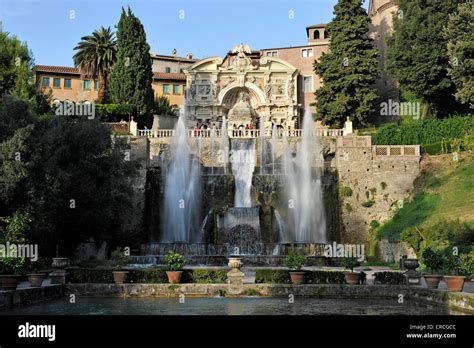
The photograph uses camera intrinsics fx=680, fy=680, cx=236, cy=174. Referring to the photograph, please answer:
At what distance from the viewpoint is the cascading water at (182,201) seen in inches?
1566

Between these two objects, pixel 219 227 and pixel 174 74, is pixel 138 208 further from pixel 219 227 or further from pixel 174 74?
pixel 174 74

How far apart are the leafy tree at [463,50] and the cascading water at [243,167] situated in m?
13.3

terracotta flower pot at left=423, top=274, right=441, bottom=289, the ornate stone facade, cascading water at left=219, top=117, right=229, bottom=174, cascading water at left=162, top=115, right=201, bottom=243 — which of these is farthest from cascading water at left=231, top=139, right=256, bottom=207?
terracotta flower pot at left=423, top=274, right=441, bottom=289

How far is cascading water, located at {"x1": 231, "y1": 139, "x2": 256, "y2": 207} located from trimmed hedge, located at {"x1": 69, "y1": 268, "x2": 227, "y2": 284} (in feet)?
59.2

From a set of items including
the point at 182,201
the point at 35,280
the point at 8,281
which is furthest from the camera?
the point at 182,201

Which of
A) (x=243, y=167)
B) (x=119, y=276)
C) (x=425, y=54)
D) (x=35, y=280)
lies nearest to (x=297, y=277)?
(x=119, y=276)

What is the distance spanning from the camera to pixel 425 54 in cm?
4444

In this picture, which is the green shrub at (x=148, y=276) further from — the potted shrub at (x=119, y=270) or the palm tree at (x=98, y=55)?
the palm tree at (x=98, y=55)

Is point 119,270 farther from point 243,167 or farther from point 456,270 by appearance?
point 243,167

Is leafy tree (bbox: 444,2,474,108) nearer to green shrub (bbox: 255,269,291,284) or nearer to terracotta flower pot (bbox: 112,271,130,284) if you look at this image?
green shrub (bbox: 255,269,291,284)

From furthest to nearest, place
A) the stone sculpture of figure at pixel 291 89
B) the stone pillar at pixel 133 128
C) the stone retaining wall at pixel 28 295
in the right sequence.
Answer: the stone sculpture of figure at pixel 291 89 < the stone pillar at pixel 133 128 < the stone retaining wall at pixel 28 295

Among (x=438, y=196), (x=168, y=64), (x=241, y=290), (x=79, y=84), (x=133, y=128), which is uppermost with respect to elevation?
(x=168, y=64)

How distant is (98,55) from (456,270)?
4140 cm

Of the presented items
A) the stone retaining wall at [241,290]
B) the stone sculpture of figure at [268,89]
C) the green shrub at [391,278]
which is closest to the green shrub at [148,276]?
the stone retaining wall at [241,290]
